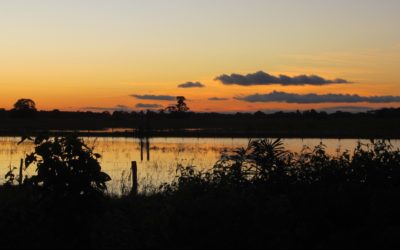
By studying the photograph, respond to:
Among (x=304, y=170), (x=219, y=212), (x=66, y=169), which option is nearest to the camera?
(x=66, y=169)

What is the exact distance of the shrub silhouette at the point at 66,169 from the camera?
9969mm

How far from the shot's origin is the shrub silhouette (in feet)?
32.7

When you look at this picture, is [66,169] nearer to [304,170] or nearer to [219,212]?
[219,212]

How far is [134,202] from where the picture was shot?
14.8 m

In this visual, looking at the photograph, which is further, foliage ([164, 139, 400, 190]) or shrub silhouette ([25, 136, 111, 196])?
foliage ([164, 139, 400, 190])

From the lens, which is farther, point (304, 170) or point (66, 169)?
point (304, 170)

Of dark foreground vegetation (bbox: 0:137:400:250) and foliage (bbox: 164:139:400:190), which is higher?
foliage (bbox: 164:139:400:190)

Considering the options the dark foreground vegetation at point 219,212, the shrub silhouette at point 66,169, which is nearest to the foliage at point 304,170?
the dark foreground vegetation at point 219,212

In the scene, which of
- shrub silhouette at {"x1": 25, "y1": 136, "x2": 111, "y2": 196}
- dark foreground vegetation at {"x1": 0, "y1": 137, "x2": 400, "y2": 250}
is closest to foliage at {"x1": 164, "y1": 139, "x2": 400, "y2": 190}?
dark foreground vegetation at {"x1": 0, "y1": 137, "x2": 400, "y2": 250}

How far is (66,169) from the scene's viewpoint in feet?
32.9

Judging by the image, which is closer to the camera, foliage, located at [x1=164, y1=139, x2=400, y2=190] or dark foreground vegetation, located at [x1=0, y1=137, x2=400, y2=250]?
dark foreground vegetation, located at [x1=0, y1=137, x2=400, y2=250]

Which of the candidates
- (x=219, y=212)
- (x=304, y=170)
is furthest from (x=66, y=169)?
(x=304, y=170)

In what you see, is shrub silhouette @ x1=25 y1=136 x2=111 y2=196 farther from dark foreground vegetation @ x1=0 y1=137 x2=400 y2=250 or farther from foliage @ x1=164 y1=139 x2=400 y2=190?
foliage @ x1=164 y1=139 x2=400 y2=190

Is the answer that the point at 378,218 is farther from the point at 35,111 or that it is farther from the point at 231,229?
the point at 35,111
